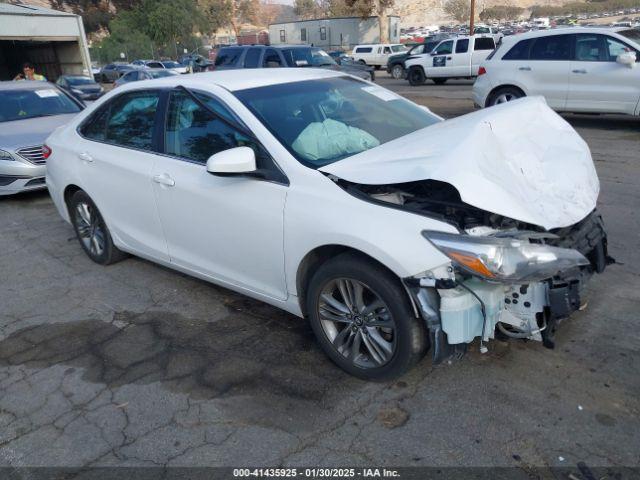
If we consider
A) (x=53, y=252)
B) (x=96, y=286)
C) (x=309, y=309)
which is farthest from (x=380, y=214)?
(x=53, y=252)

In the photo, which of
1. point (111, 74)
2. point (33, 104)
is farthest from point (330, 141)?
point (111, 74)

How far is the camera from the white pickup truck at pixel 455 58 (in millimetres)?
21156

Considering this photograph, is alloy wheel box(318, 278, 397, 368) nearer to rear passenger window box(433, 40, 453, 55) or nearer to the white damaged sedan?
the white damaged sedan

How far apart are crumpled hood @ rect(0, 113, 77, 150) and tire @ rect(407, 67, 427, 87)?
17.0 metres

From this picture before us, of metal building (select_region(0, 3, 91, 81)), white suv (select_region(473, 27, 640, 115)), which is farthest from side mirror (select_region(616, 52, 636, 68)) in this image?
metal building (select_region(0, 3, 91, 81))

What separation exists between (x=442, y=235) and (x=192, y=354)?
6.05 ft

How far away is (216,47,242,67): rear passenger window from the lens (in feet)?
51.7

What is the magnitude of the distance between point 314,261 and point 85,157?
103 inches

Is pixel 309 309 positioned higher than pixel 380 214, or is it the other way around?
pixel 380 214

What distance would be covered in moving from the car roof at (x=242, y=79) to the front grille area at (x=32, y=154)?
152 inches

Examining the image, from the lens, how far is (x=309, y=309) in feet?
10.7

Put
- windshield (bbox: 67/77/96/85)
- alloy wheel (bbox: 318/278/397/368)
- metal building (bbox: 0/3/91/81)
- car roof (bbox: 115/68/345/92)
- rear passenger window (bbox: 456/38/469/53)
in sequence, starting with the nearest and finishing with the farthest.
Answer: alloy wheel (bbox: 318/278/397/368)
car roof (bbox: 115/68/345/92)
metal building (bbox: 0/3/91/81)
windshield (bbox: 67/77/96/85)
rear passenger window (bbox: 456/38/469/53)

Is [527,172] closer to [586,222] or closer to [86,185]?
[586,222]

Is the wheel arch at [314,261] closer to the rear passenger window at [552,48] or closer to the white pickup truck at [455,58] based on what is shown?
the rear passenger window at [552,48]
